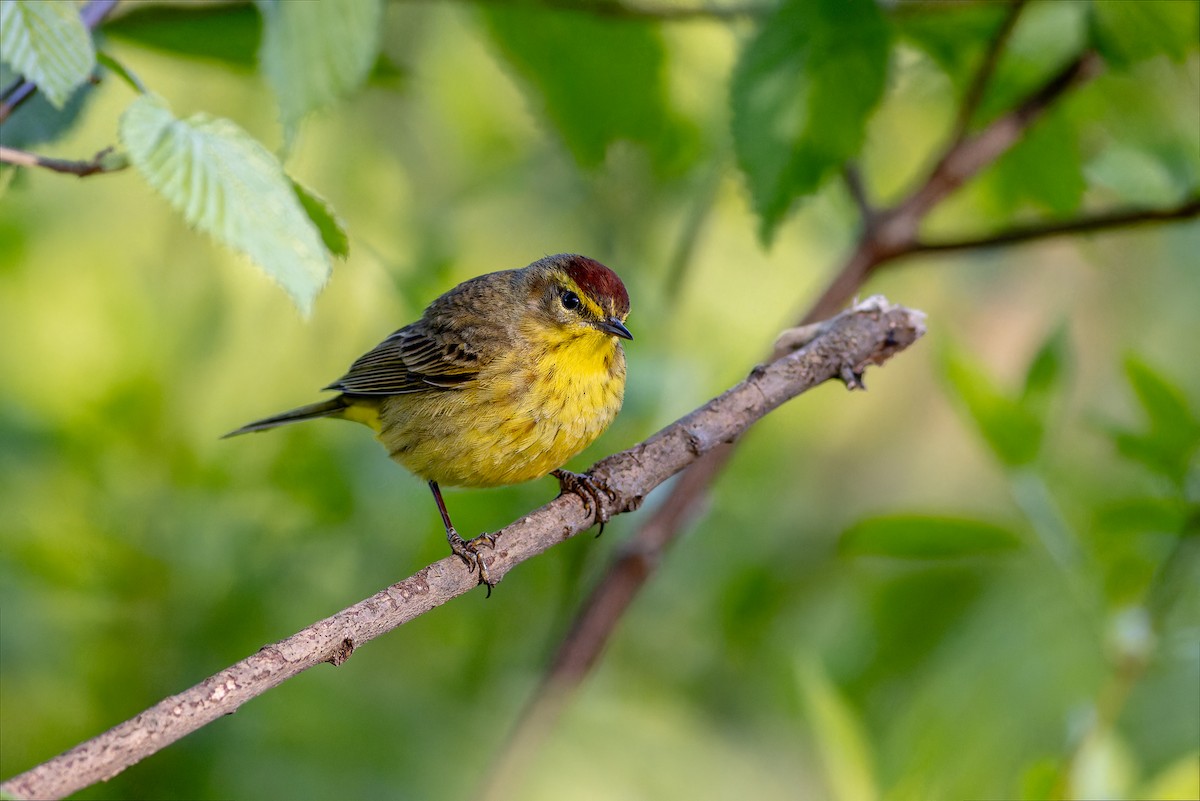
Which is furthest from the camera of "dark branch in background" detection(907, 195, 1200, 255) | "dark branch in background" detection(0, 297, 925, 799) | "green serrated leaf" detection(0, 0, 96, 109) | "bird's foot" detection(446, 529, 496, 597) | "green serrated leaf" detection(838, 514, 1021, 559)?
"green serrated leaf" detection(838, 514, 1021, 559)

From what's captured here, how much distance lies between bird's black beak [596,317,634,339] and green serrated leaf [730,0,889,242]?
860 millimetres

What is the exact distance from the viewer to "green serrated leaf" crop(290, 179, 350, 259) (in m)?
1.91

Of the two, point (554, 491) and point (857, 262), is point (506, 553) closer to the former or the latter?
point (857, 262)

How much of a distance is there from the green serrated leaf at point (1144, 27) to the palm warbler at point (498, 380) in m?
1.52

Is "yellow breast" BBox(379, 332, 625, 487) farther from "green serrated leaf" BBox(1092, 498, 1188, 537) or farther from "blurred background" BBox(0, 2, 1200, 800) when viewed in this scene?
"green serrated leaf" BBox(1092, 498, 1188, 537)

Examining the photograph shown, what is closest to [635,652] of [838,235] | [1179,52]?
[838,235]

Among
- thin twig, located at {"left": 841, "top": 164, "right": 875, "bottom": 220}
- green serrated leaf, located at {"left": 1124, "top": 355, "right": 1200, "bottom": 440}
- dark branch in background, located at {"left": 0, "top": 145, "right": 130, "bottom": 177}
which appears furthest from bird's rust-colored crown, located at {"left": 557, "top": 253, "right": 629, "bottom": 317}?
dark branch in background, located at {"left": 0, "top": 145, "right": 130, "bottom": 177}

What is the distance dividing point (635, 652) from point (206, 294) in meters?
2.11

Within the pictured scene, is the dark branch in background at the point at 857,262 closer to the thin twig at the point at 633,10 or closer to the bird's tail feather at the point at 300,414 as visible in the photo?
the thin twig at the point at 633,10

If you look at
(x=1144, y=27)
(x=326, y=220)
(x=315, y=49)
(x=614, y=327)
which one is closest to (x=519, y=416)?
(x=614, y=327)

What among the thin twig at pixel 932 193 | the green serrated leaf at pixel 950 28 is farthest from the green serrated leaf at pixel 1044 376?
the green serrated leaf at pixel 950 28

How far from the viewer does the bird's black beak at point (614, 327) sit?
351cm

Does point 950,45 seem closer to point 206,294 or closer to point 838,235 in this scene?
point 838,235

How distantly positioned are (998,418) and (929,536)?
36 cm
